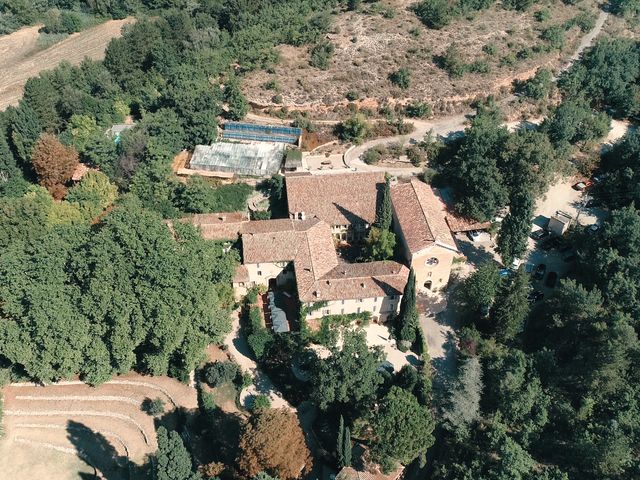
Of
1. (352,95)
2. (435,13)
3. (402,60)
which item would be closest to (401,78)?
(402,60)

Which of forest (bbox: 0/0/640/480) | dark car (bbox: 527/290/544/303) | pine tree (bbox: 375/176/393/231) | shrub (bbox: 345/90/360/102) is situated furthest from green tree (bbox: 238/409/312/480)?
shrub (bbox: 345/90/360/102)

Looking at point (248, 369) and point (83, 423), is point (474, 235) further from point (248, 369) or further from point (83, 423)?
point (83, 423)

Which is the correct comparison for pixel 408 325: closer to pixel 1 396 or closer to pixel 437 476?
pixel 437 476

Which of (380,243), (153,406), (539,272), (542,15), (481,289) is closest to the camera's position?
(153,406)

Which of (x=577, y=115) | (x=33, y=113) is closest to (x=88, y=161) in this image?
(x=33, y=113)

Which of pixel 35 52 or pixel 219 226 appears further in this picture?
pixel 35 52

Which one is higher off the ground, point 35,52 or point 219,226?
point 219,226
